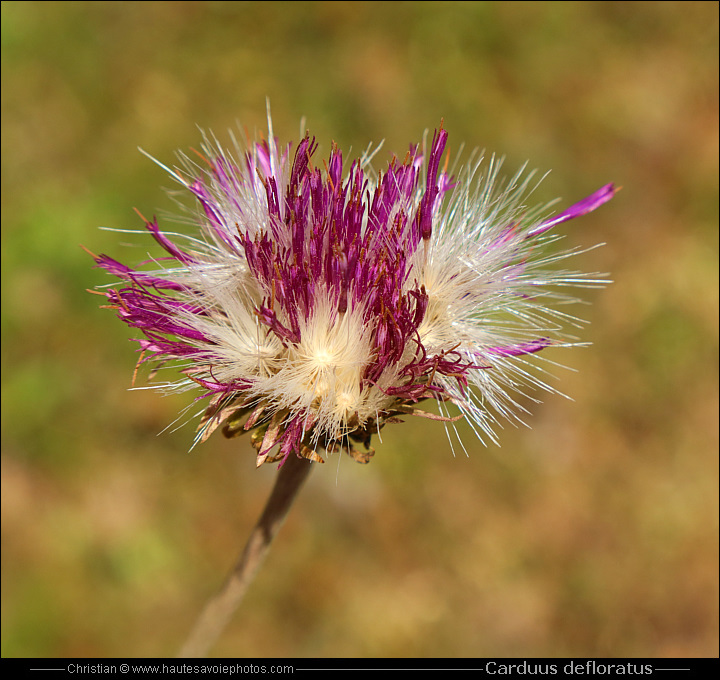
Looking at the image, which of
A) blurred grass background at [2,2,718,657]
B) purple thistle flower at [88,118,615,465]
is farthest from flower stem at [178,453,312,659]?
blurred grass background at [2,2,718,657]

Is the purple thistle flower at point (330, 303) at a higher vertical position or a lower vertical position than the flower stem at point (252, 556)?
higher

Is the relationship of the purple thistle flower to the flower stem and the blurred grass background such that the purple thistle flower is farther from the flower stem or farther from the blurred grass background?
the blurred grass background

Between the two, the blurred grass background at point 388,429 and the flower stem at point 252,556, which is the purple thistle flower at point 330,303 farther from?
the blurred grass background at point 388,429

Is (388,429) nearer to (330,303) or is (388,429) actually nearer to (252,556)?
(252,556)

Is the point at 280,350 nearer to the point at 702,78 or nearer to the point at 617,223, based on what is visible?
the point at 617,223

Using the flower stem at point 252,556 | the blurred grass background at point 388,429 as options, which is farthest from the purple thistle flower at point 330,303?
the blurred grass background at point 388,429

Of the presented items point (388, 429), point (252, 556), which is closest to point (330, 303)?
point (252, 556)
